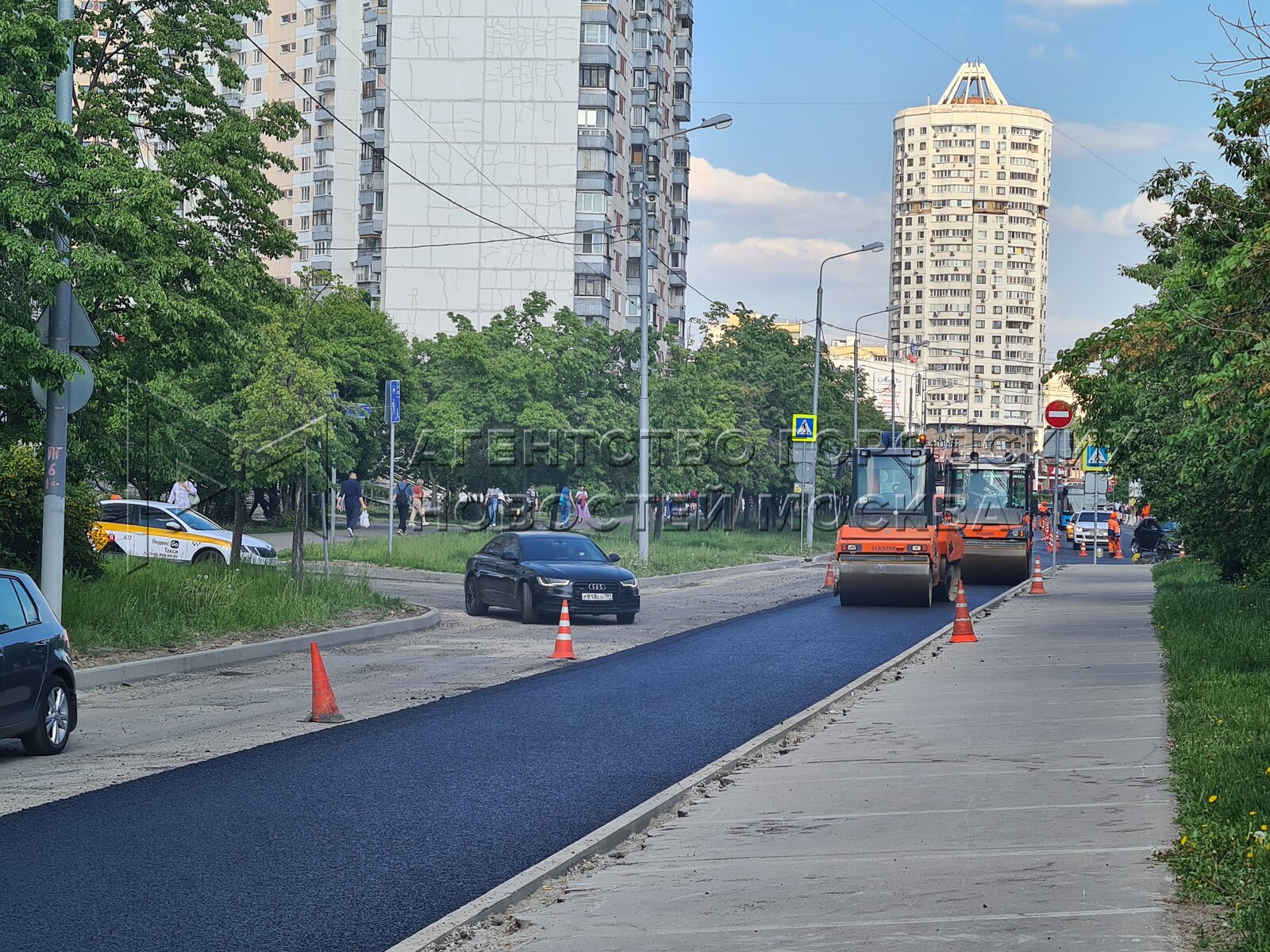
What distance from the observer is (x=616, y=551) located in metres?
41.5

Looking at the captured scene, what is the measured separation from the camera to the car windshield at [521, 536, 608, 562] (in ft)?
82.6

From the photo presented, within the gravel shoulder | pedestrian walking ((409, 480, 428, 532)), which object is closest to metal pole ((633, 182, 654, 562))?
the gravel shoulder

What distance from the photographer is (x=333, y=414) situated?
28.7 metres

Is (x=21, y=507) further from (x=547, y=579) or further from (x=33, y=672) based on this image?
(x=33, y=672)

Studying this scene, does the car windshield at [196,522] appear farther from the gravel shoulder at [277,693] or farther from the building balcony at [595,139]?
the building balcony at [595,139]

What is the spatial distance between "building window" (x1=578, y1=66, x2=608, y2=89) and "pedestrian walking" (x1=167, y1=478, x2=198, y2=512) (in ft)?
178

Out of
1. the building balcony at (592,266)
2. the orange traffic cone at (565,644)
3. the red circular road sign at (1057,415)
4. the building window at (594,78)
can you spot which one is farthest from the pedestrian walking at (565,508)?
the building window at (594,78)

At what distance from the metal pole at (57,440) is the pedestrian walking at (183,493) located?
2385 centimetres

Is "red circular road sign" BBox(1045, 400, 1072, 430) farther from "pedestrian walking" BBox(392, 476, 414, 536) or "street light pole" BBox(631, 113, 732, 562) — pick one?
"pedestrian walking" BBox(392, 476, 414, 536)

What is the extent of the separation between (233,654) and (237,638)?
1088mm

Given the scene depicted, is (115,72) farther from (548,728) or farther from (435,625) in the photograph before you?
(548,728)

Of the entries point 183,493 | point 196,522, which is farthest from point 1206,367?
point 183,493

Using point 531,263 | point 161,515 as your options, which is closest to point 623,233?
point 531,263

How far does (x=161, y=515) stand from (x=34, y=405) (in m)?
14.9
